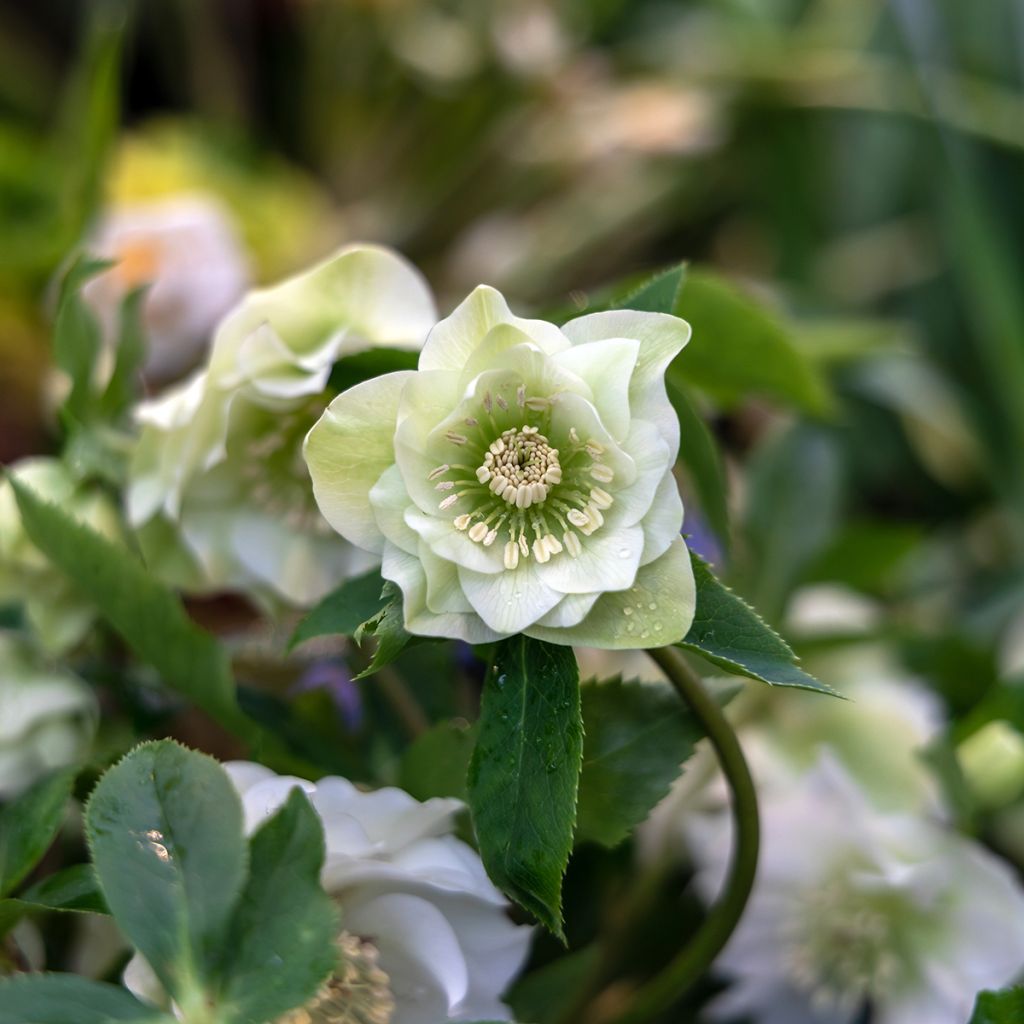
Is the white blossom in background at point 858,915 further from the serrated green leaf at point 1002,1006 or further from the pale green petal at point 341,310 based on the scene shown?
the pale green petal at point 341,310

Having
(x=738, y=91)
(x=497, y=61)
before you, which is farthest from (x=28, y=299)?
(x=738, y=91)

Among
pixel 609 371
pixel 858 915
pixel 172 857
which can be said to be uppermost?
pixel 609 371

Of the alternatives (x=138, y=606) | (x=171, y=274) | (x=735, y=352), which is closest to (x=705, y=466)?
(x=735, y=352)

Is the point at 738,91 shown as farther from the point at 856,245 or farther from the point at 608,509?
the point at 608,509

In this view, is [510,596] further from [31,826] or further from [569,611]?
[31,826]

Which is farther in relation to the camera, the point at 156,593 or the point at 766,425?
the point at 766,425

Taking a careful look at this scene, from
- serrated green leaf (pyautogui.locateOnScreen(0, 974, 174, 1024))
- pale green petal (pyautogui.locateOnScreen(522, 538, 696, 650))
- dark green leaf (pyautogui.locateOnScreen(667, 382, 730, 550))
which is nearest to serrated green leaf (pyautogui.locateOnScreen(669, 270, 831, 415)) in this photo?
dark green leaf (pyautogui.locateOnScreen(667, 382, 730, 550))
